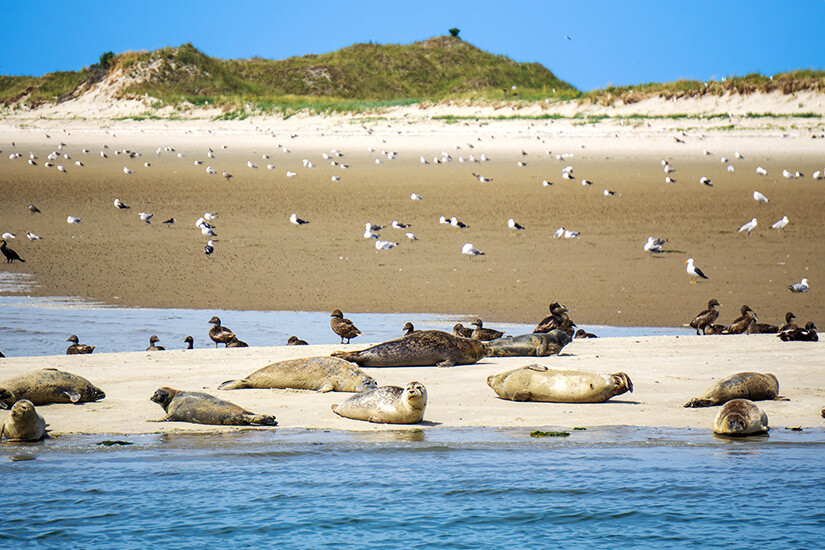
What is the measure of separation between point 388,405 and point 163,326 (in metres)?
6.08

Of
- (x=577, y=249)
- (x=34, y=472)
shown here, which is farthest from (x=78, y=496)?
(x=577, y=249)

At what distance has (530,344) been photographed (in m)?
10.6

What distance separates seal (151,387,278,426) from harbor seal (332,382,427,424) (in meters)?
0.66

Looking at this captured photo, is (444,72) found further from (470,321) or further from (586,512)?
(586,512)

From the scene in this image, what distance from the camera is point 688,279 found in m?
16.0

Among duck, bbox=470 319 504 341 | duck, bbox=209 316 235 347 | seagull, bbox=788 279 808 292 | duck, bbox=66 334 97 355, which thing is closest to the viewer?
duck, bbox=66 334 97 355

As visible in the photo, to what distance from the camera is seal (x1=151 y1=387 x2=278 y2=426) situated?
792 centimetres

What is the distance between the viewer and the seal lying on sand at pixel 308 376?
29.6 feet

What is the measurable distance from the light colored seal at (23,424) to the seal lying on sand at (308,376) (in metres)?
1.88

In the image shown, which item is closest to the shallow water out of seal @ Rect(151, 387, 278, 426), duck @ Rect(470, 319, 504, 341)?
duck @ Rect(470, 319, 504, 341)

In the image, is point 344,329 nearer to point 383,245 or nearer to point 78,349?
point 78,349

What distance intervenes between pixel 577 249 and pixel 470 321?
18.0ft

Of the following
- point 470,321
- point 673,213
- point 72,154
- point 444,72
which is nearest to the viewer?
point 470,321

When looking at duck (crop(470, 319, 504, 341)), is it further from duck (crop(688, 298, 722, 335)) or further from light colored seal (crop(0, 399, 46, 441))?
light colored seal (crop(0, 399, 46, 441))
